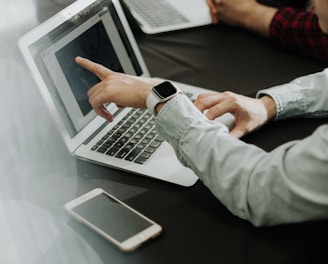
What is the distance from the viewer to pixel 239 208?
0.70 meters

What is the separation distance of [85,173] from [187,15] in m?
0.62

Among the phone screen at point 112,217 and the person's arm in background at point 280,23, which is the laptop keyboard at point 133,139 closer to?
the phone screen at point 112,217

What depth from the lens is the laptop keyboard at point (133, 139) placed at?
860 millimetres

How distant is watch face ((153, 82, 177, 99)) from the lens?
792 mm

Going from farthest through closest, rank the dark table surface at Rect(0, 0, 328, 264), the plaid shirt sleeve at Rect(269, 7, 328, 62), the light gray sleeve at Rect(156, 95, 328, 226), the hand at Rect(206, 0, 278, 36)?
the hand at Rect(206, 0, 278, 36) → the plaid shirt sleeve at Rect(269, 7, 328, 62) → the light gray sleeve at Rect(156, 95, 328, 226) → the dark table surface at Rect(0, 0, 328, 264)

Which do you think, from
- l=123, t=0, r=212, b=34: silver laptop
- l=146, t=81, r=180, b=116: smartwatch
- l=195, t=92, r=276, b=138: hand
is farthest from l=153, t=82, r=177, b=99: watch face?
l=123, t=0, r=212, b=34: silver laptop

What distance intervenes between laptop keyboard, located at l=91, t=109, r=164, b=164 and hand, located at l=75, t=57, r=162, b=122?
1.4 inches

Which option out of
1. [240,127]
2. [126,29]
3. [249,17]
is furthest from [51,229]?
[249,17]

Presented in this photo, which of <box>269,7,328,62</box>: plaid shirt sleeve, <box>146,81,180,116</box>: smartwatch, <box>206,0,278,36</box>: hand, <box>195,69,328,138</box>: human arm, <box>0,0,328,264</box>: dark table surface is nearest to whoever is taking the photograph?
<box>0,0,328,264</box>: dark table surface

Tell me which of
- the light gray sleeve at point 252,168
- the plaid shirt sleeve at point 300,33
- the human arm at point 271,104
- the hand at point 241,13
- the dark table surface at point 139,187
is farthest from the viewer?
the hand at point 241,13

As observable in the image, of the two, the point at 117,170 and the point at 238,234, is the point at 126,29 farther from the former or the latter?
the point at 238,234

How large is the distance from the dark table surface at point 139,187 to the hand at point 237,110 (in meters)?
0.02

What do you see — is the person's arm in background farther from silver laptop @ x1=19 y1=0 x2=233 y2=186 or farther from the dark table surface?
silver laptop @ x1=19 y1=0 x2=233 y2=186

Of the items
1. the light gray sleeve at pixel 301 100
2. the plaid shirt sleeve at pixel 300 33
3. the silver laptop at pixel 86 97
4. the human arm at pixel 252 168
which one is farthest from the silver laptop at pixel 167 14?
the human arm at pixel 252 168
